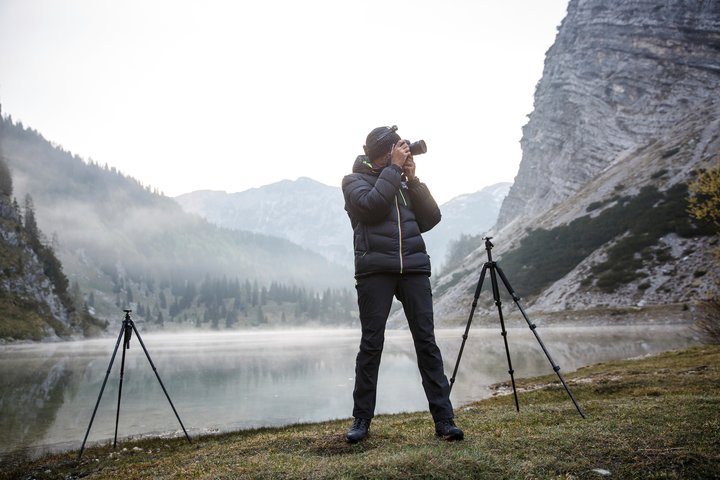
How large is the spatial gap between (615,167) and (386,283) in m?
113

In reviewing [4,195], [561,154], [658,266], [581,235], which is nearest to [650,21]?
[561,154]

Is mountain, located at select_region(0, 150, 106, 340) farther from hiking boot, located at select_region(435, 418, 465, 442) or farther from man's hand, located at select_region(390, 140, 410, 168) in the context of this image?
hiking boot, located at select_region(435, 418, 465, 442)

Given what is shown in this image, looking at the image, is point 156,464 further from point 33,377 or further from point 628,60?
point 628,60

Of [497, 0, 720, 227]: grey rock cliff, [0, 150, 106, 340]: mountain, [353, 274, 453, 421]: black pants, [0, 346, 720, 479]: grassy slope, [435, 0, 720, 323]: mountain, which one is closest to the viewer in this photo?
[0, 346, 720, 479]: grassy slope

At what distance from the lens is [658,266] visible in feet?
170

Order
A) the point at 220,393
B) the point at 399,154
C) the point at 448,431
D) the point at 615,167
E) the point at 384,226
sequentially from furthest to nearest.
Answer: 1. the point at 615,167
2. the point at 220,393
3. the point at 399,154
4. the point at 384,226
5. the point at 448,431

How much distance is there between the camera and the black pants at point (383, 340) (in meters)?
5.61

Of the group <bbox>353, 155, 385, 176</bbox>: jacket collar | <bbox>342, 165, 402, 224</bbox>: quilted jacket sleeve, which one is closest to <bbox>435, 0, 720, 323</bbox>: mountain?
<bbox>353, 155, 385, 176</bbox>: jacket collar

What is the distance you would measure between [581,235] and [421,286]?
75.8 m

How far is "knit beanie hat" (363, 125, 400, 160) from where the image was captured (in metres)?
6.29

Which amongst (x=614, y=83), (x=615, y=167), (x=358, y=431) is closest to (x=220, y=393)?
(x=358, y=431)

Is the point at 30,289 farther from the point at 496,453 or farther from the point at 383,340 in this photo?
the point at 496,453

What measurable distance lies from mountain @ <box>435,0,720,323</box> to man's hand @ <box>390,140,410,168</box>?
111 ft

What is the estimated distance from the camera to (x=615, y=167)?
101m
